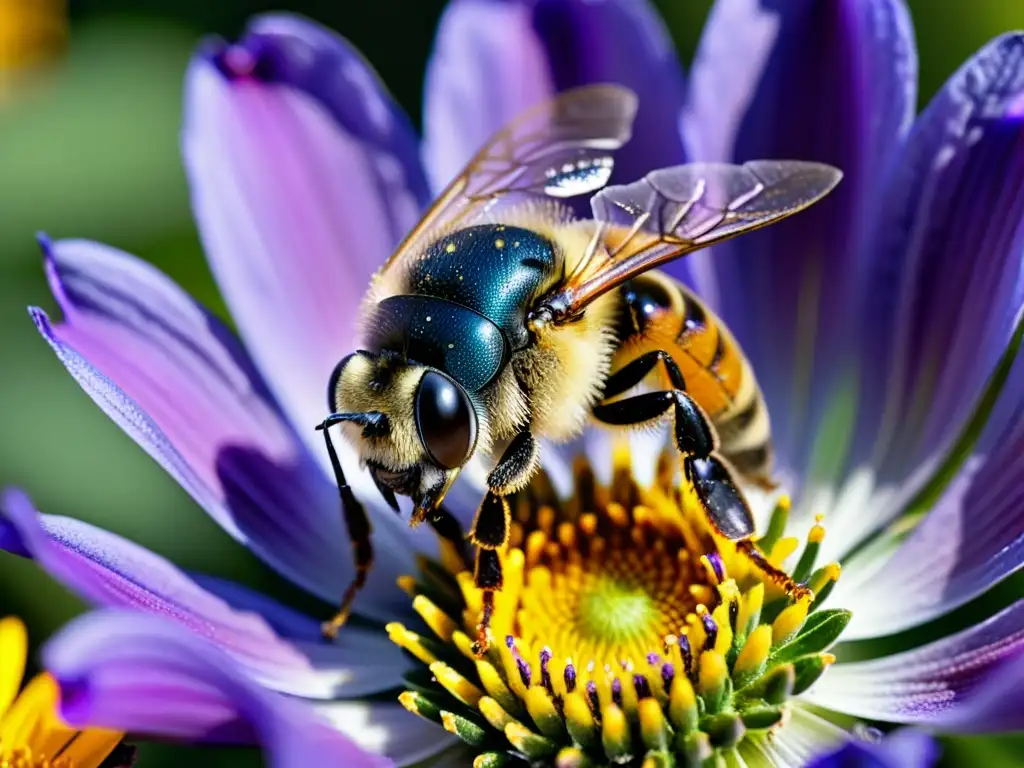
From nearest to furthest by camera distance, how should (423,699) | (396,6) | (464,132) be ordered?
(423,699) → (464,132) → (396,6)

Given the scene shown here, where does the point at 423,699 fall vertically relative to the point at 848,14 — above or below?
below

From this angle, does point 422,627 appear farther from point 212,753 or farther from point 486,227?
point 486,227

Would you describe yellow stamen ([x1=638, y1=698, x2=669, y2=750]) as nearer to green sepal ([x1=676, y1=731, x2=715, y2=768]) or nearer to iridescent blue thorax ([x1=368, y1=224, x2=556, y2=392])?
green sepal ([x1=676, y1=731, x2=715, y2=768])

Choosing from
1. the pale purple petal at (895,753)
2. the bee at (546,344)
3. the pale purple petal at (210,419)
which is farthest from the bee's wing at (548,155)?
the pale purple petal at (895,753)

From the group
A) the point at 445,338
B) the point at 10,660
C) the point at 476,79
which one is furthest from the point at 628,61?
the point at 10,660

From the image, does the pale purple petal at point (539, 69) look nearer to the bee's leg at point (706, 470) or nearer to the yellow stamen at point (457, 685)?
the bee's leg at point (706, 470)

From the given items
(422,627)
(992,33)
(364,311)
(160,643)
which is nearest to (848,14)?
(992,33)
